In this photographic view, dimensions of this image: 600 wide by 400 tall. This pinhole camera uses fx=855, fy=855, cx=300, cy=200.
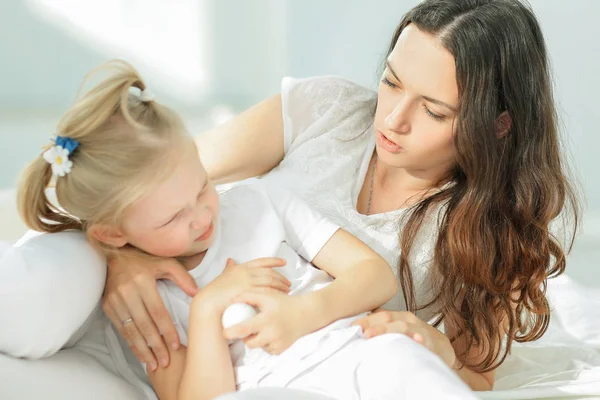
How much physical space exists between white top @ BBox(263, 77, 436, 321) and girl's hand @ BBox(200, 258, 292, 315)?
13.2 inches

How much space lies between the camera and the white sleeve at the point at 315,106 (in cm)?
209

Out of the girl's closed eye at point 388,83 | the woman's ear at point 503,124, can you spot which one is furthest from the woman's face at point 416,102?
the woman's ear at point 503,124

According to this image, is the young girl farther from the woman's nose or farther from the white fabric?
the woman's nose

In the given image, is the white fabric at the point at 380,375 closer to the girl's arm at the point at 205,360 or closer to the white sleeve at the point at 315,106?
the girl's arm at the point at 205,360

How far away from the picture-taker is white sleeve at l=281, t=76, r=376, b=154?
2092 mm

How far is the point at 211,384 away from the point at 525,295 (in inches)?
31.7

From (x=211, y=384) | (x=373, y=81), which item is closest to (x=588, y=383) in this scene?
(x=211, y=384)

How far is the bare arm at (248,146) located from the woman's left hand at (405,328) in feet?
1.74

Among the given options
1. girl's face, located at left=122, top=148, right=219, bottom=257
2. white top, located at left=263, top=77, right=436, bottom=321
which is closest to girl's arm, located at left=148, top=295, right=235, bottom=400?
A: girl's face, located at left=122, top=148, right=219, bottom=257

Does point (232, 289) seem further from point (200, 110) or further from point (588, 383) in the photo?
point (200, 110)

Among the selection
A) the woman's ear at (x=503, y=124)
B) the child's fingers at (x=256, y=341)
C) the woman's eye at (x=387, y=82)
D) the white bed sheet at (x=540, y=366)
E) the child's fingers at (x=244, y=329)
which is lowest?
the white bed sheet at (x=540, y=366)

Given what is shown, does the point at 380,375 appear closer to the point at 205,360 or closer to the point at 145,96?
the point at 205,360

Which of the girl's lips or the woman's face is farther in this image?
the woman's face

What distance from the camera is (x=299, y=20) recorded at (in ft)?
14.2
